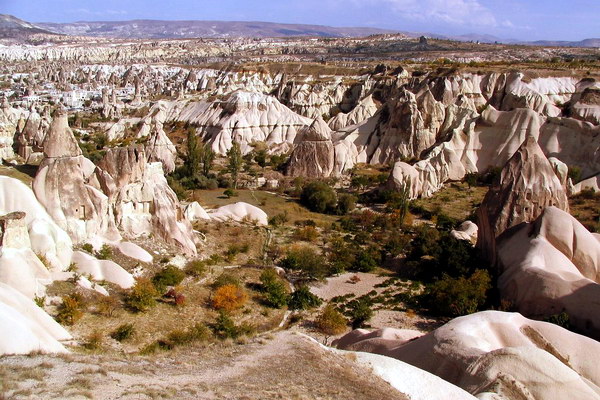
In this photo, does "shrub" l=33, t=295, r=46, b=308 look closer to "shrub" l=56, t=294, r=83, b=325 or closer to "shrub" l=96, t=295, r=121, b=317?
"shrub" l=56, t=294, r=83, b=325

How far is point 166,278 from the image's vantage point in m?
17.1

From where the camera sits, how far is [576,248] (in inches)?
664

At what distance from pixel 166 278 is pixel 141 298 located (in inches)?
68.4

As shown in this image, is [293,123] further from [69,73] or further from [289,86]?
[69,73]

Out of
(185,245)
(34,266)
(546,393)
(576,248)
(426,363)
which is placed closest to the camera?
(546,393)

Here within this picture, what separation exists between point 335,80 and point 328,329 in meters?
59.1

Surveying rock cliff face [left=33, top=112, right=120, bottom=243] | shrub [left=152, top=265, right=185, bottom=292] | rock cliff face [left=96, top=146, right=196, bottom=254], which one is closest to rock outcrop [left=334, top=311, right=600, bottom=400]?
shrub [left=152, top=265, right=185, bottom=292]

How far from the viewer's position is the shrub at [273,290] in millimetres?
17359

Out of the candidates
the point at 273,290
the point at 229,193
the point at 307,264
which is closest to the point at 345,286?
the point at 307,264

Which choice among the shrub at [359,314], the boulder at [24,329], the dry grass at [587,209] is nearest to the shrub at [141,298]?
the boulder at [24,329]

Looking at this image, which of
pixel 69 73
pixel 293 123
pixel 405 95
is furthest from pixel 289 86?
pixel 69 73

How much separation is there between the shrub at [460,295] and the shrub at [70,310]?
10.8 meters

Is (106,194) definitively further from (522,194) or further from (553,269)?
(553,269)

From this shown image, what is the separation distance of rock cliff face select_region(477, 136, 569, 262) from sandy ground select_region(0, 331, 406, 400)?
35.9 ft
